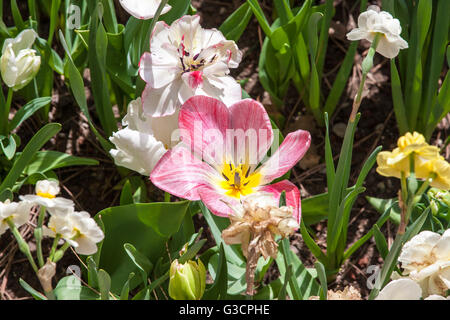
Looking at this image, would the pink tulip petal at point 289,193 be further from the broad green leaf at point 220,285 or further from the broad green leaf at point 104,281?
the broad green leaf at point 104,281

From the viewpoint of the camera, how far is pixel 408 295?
0.97 metres

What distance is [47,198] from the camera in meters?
0.90

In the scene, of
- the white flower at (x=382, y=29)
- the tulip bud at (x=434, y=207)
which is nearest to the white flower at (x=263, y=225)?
the white flower at (x=382, y=29)

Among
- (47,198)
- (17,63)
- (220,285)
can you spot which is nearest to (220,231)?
(220,285)

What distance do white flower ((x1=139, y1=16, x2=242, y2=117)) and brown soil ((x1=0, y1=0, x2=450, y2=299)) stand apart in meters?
0.36

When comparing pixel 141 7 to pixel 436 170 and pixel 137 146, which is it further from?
pixel 436 170

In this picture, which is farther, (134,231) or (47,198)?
(134,231)

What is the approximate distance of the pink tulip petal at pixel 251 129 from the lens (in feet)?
3.79

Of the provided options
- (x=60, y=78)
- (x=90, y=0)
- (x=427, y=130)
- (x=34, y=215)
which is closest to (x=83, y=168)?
(x=34, y=215)

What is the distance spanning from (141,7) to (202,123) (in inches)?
12.1

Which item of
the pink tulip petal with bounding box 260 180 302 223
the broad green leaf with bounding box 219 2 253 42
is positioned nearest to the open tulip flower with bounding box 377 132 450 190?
the pink tulip petal with bounding box 260 180 302 223

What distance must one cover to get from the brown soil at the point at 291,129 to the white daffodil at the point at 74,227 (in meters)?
0.53

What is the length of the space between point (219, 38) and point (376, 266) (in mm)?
643

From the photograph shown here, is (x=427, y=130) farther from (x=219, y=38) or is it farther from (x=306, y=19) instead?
(x=219, y=38)
